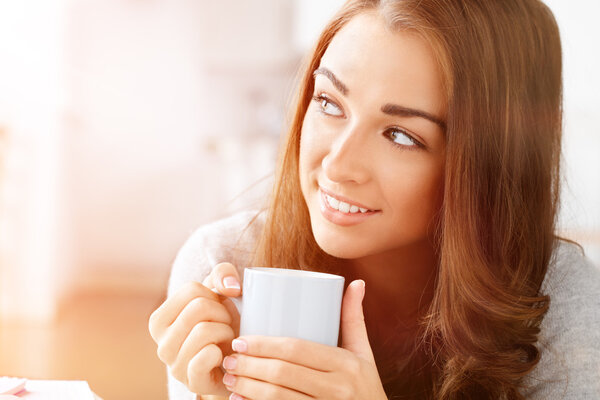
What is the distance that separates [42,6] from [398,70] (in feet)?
9.51

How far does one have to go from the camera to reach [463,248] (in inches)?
39.0

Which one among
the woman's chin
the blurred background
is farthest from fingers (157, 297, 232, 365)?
the blurred background

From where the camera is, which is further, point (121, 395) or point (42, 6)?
point (42, 6)

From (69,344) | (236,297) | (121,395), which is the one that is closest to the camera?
(236,297)

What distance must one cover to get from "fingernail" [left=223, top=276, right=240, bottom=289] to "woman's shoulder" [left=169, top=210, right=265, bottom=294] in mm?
392

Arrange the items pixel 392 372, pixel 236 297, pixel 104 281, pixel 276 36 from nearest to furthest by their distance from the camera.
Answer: pixel 236 297
pixel 392 372
pixel 104 281
pixel 276 36

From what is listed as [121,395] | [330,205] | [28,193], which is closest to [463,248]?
[330,205]

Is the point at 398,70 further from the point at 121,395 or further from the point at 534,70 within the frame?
the point at 121,395

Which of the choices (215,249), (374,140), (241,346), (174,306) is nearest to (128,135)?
(215,249)

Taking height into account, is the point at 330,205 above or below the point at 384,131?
below

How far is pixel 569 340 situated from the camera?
0.98m

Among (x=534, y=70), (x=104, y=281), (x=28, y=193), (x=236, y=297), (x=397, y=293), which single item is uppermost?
(x=534, y=70)

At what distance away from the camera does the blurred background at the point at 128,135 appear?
304 cm

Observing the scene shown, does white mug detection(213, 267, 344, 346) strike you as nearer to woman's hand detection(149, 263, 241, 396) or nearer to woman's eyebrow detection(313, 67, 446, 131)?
woman's hand detection(149, 263, 241, 396)
